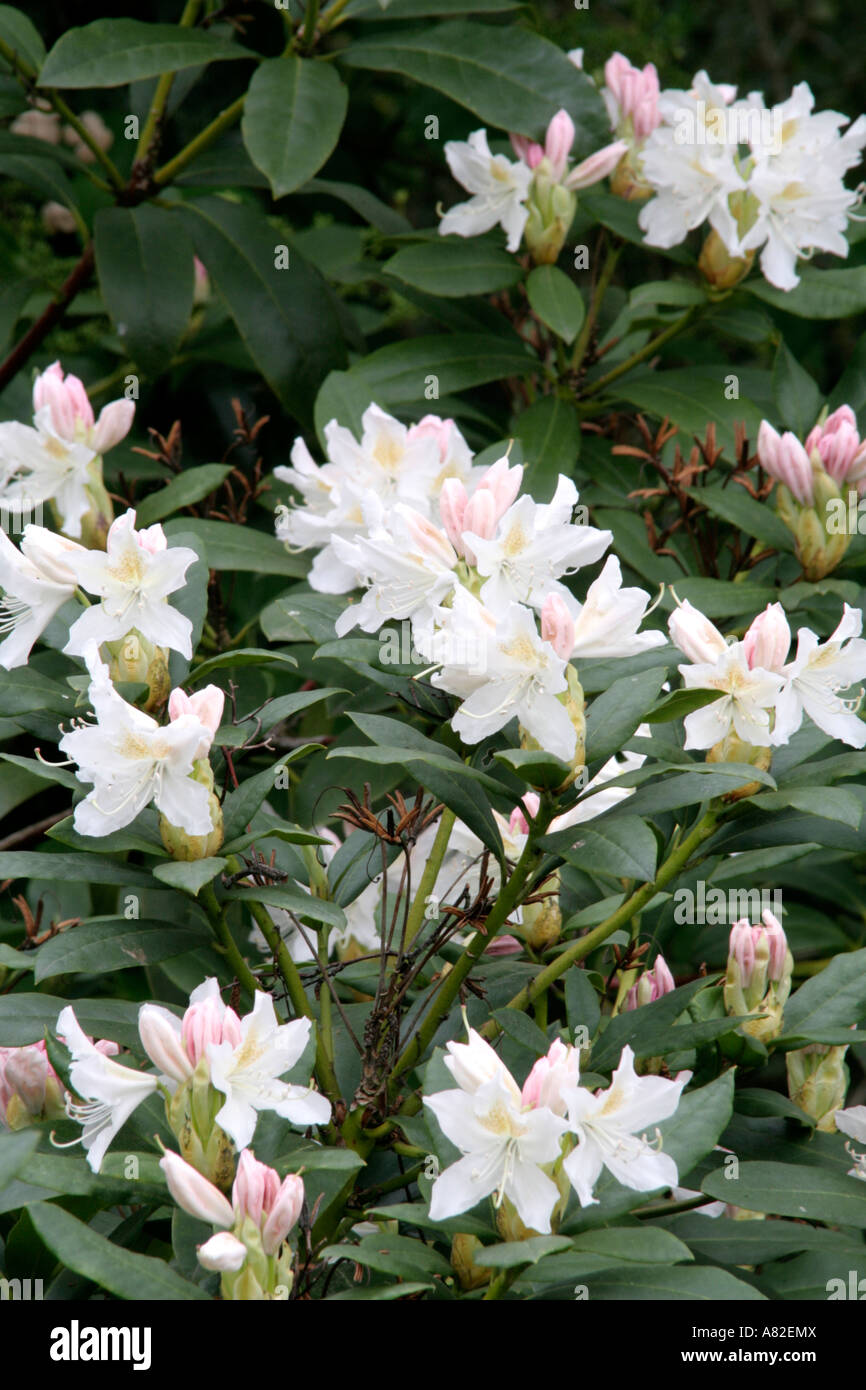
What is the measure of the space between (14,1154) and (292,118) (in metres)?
1.41

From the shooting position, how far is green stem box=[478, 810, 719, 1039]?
115 cm

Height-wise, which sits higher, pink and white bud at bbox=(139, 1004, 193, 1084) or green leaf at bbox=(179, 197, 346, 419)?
green leaf at bbox=(179, 197, 346, 419)

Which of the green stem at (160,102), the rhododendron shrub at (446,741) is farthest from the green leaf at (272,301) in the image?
the green stem at (160,102)

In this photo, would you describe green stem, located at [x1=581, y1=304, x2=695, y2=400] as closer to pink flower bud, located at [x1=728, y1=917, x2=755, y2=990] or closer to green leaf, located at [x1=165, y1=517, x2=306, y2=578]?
green leaf, located at [x1=165, y1=517, x2=306, y2=578]

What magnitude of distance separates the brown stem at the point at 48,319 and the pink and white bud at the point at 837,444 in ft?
3.64

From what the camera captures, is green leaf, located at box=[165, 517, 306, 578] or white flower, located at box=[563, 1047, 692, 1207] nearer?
white flower, located at box=[563, 1047, 692, 1207]

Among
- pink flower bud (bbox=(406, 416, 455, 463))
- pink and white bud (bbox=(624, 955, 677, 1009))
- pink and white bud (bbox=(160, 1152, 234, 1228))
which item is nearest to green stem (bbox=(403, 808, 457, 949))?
pink and white bud (bbox=(624, 955, 677, 1009))

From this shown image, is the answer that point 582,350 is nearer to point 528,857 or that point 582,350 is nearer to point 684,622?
point 684,622

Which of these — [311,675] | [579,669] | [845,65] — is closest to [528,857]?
[579,669]

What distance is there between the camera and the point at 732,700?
3.70ft

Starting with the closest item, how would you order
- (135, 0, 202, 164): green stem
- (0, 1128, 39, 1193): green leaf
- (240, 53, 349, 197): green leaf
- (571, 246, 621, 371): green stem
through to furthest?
(0, 1128, 39, 1193): green leaf < (240, 53, 349, 197): green leaf < (571, 246, 621, 371): green stem < (135, 0, 202, 164): green stem

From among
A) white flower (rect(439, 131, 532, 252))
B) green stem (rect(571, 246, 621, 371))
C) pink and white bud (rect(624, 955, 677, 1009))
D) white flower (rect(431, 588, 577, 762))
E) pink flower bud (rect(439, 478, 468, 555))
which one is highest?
white flower (rect(439, 131, 532, 252))

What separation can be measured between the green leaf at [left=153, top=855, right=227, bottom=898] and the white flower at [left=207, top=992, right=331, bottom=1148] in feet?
0.31

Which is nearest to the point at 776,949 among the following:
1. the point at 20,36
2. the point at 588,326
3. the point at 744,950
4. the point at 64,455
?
the point at 744,950
